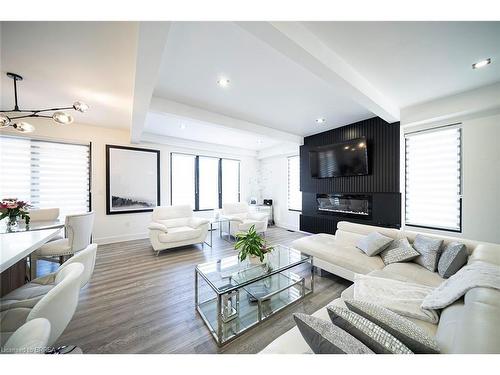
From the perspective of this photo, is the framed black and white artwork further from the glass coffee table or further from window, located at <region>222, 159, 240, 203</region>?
the glass coffee table

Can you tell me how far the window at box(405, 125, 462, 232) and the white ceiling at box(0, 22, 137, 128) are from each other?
13.9ft

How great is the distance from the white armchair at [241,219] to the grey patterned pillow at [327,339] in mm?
3452

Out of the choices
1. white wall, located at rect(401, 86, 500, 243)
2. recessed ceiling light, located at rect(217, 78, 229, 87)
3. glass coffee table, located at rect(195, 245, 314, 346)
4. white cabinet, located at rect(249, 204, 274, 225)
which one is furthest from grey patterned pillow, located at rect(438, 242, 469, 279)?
white cabinet, located at rect(249, 204, 274, 225)

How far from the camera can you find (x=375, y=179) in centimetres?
339

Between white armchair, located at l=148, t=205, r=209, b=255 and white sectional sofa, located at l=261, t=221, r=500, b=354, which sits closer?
white sectional sofa, located at l=261, t=221, r=500, b=354

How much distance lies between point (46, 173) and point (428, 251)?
6116 millimetres

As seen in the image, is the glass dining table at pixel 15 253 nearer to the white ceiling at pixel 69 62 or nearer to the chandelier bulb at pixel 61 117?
the chandelier bulb at pixel 61 117

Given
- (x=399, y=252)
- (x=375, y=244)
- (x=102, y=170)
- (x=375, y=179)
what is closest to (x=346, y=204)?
(x=375, y=179)

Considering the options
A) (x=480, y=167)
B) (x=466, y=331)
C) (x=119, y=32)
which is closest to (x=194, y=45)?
(x=119, y=32)

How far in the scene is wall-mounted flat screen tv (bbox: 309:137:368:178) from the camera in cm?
349

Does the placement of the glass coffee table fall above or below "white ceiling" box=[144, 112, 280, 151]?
below

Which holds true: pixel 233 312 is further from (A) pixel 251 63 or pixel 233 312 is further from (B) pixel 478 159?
(B) pixel 478 159

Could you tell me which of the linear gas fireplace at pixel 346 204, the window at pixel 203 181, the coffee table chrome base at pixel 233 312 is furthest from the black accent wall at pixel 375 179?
the window at pixel 203 181

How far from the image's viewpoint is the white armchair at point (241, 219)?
4199 millimetres
